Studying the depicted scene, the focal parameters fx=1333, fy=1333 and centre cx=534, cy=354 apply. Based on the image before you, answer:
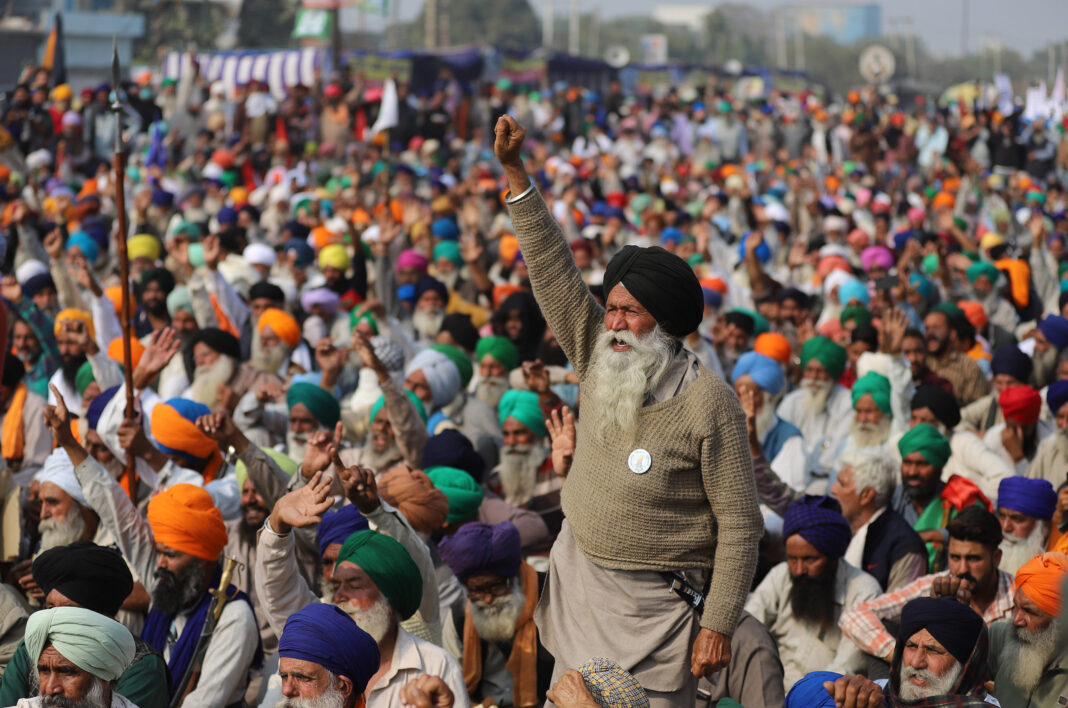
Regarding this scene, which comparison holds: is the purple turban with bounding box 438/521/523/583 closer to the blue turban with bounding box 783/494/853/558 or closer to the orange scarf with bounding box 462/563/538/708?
the orange scarf with bounding box 462/563/538/708

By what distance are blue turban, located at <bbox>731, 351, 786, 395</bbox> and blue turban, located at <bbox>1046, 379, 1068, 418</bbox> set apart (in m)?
1.38

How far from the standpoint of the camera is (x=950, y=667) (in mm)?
3598

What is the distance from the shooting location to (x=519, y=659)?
434cm

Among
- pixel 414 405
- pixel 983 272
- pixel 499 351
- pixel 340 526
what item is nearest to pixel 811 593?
pixel 340 526

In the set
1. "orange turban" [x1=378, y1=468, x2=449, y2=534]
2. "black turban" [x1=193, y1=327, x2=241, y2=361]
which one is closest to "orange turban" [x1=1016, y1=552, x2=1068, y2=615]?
"orange turban" [x1=378, y1=468, x2=449, y2=534]

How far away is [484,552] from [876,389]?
9.56ft

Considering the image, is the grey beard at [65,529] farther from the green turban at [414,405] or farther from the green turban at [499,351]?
the green turban at [499,351]

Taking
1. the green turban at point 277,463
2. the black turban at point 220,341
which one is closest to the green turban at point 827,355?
the black turban at point 220,341

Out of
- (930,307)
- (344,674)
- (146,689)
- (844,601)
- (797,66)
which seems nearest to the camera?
(344,674)

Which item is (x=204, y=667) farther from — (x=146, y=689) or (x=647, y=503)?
(x=647, y=503)

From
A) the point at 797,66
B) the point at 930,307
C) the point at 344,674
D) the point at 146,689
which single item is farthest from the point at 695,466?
the point at 797,66

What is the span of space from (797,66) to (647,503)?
249 feet

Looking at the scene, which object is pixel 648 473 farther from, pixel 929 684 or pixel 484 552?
pixel 484 552

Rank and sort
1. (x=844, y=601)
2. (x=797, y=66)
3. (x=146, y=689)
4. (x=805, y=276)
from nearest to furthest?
(x=146, y=689), (x=844, y=601), (x=805, y=276), (x=797, y=66)
